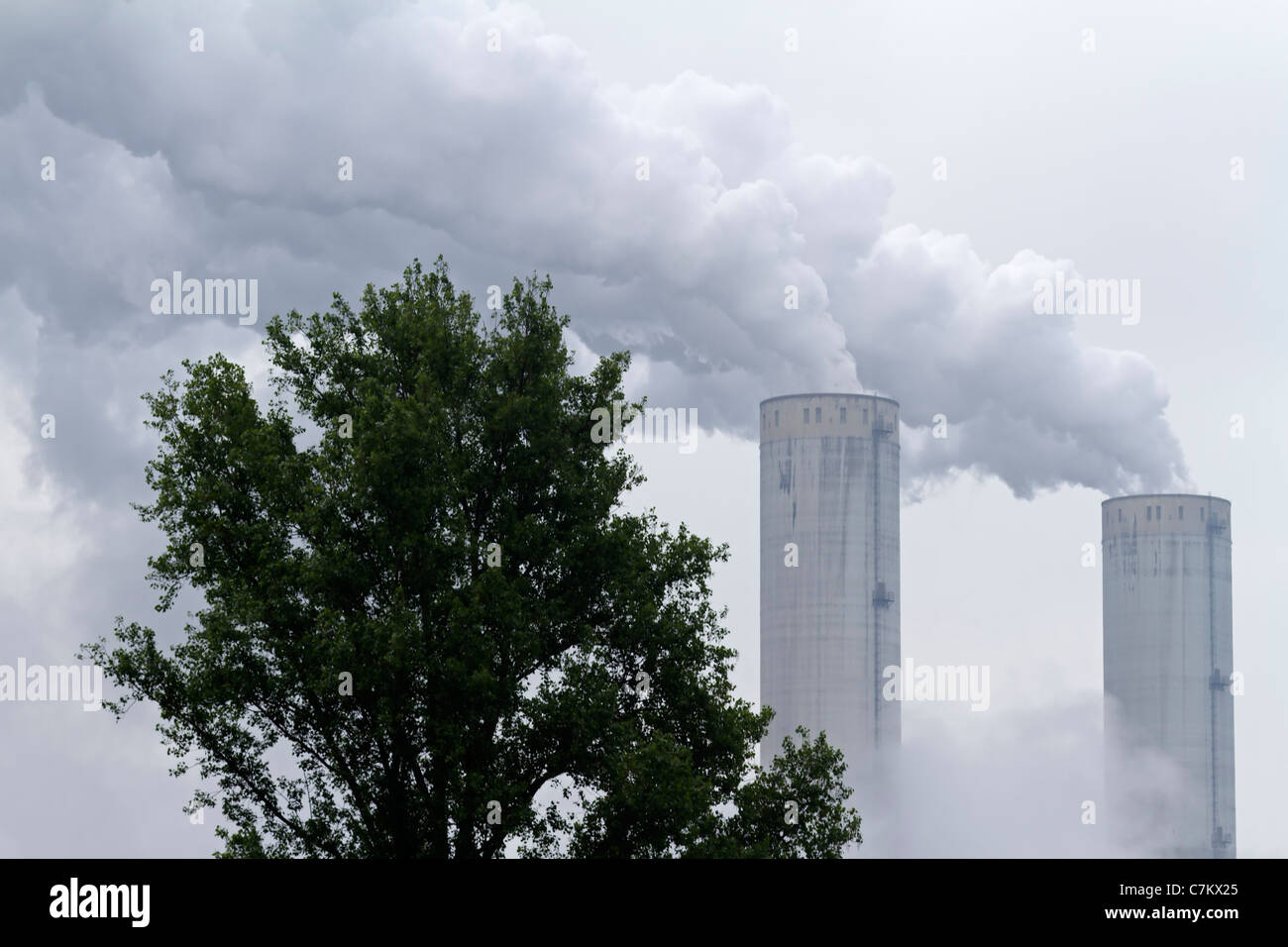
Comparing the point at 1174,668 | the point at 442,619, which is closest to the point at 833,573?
the point at 1174,668

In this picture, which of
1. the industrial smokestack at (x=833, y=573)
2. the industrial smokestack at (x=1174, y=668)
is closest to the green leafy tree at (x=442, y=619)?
the industrial smokestack at (x=833, y=573)

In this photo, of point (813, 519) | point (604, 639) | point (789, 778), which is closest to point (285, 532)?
point (604, 639)

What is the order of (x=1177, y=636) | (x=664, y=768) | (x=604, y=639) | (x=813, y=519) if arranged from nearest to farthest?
(x=664, y=768)
(x=604, y=639)
(x=813, y=519)
(x=1177, y=636)

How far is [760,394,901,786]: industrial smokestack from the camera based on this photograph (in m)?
99.5

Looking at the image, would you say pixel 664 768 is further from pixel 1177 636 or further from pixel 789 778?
pixel 1177 636

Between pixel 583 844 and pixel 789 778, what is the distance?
4.63 m

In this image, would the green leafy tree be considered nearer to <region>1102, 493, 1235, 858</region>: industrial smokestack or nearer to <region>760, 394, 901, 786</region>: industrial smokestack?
<region>760, 394, 901, 786</region>: industrial smokestack

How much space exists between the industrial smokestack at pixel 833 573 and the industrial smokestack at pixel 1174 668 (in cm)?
2655

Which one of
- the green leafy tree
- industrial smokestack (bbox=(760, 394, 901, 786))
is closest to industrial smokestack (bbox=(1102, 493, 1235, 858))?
industrial smokestack (bbox=(760, 394, 901, 786))

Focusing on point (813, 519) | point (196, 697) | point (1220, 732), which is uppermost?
point (813, 519)

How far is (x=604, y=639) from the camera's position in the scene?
84.0 feet

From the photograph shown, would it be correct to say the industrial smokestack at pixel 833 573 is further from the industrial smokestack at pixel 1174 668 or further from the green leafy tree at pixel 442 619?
the green leafy tree at pixel 442 619

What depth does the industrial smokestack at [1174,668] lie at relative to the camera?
11762 cm
